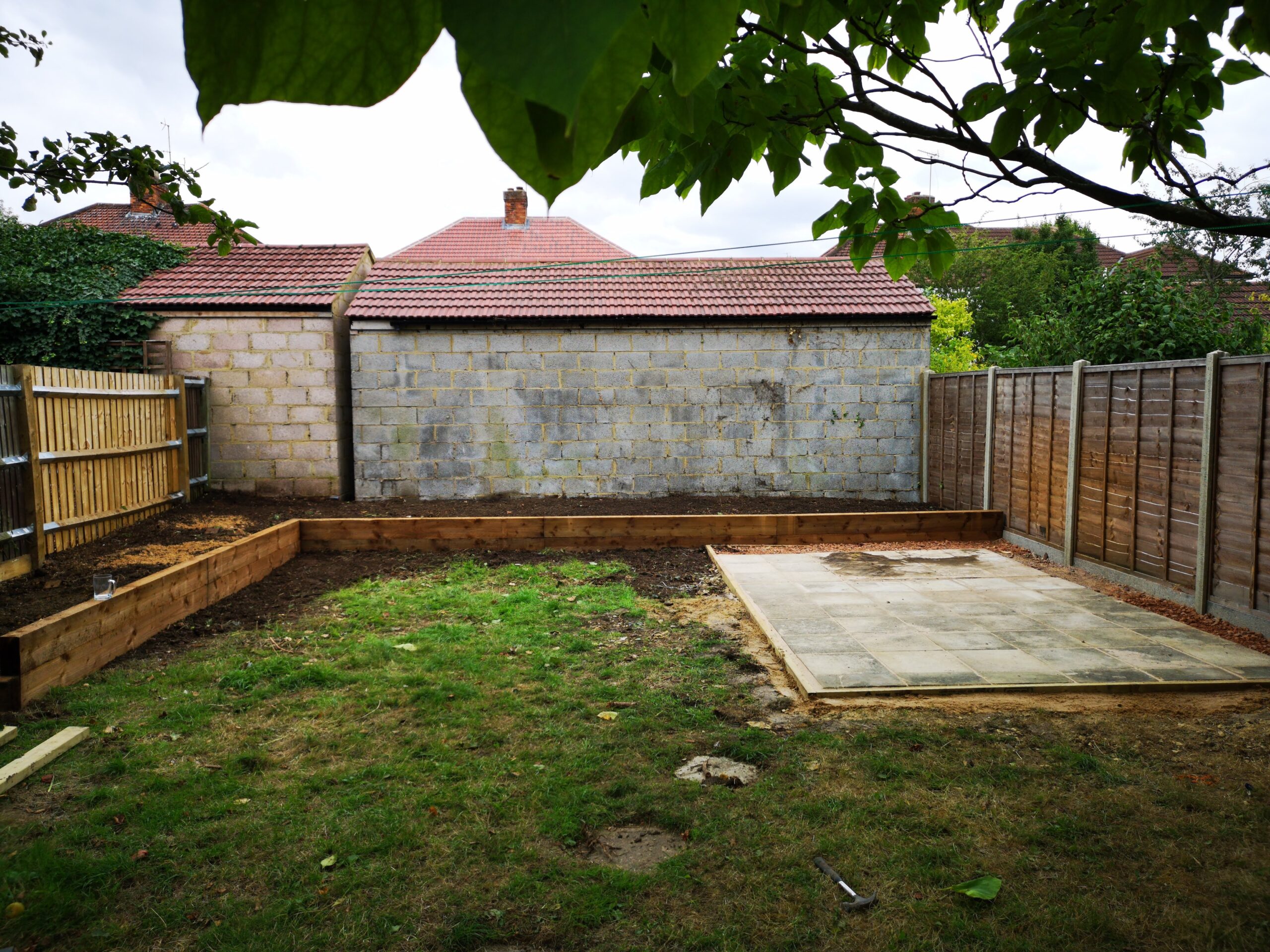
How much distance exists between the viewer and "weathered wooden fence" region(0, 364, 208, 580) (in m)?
7.07

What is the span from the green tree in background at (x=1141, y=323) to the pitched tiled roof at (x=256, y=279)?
1066cm

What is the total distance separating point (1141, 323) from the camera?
32.7ft

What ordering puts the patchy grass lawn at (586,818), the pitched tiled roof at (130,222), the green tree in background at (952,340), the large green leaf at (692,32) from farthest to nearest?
1. the pitched tiled roof at (130,222)
2. the green tree in background at (952,340)
3. the patchy grass lawn at (586,818)
4. the large green leaf at (692,32)

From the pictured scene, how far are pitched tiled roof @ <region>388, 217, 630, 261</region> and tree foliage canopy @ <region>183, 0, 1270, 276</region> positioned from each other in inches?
797

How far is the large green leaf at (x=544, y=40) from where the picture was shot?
240 millimetres

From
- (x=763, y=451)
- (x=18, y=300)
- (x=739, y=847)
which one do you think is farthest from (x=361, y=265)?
(x=739, y=847)

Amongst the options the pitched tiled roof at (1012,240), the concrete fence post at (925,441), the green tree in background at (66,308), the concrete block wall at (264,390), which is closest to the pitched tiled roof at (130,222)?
the green tree in background at (66,308)

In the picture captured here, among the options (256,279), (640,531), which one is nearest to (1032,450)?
(640,531)

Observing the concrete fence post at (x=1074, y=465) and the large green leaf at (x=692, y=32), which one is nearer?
the large green leaf at (x=692, y=32)

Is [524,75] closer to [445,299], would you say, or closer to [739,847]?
[739,847]

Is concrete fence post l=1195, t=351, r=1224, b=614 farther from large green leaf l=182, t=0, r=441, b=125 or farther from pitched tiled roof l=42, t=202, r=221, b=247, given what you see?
pitched tiled roof l=42, t=202, r=221, b=247

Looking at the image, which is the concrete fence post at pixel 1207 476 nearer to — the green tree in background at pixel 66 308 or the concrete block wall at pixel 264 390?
the concrete block wall at pixel 264 390

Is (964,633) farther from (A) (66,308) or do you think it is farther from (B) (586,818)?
(A) (66,308)

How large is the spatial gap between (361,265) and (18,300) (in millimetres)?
4990
